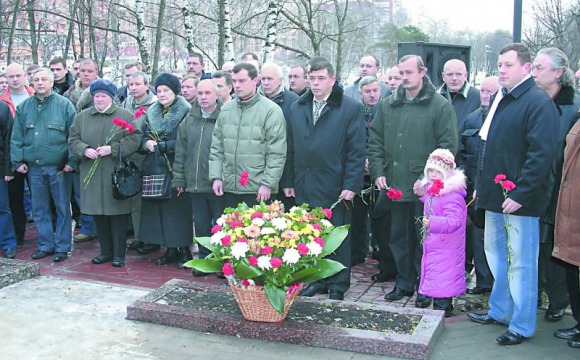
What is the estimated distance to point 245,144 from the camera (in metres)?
6.27

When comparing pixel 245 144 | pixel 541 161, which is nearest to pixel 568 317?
pixel 541 161

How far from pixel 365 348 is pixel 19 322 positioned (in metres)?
2.78

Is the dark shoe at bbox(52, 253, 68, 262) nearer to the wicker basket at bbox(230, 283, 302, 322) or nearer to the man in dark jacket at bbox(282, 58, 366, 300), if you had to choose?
the man in dark jacket at bbox(282, 58, 366, 300)

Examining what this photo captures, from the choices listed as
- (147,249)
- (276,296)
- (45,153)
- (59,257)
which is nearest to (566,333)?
(276,296)

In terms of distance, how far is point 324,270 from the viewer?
198 inches

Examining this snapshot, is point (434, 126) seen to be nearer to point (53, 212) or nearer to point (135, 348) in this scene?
point (135, 348)

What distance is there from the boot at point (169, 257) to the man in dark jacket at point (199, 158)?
2.09 feet

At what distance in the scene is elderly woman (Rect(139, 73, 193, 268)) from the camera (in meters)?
7.20

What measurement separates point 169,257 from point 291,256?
316cm

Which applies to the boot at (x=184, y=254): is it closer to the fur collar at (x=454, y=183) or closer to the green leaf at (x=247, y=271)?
the green leaf at (x=247, y=271)

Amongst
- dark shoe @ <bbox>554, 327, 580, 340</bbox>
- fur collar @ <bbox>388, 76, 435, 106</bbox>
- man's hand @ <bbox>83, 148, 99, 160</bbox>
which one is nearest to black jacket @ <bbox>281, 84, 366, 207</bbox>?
fur collar @ <bbox>388, 76, 435, 106</bbox>

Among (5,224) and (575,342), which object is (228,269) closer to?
(575,342)

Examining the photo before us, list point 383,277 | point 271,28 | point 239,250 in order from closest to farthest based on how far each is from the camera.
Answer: point 239,250 → point 383,277 → point 271,28

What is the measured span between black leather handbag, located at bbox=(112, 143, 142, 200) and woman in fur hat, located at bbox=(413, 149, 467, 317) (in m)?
3.13
